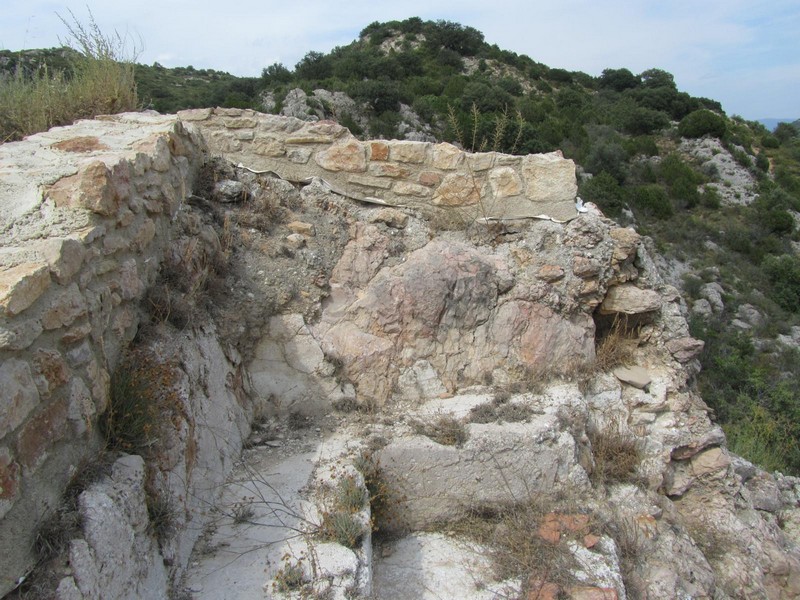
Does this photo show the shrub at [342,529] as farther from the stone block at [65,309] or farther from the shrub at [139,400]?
the stone block at [65,309]

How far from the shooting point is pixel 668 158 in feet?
66.6

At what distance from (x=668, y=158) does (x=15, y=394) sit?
21.7m

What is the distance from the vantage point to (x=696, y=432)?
13.4 feet

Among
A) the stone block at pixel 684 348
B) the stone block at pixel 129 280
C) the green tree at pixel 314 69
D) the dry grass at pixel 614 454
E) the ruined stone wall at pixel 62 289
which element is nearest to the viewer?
the ruined stone wall at pixel 62 289

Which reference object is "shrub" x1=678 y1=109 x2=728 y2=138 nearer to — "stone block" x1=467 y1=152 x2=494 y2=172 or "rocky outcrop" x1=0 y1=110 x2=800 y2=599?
"rocky outcrop" x1=0 y1=110 x2=800 y2=599

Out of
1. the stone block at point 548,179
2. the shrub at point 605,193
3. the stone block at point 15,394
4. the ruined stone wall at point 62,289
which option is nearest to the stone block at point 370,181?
the stone block at point 548,179

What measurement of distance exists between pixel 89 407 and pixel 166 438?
1.38 feet

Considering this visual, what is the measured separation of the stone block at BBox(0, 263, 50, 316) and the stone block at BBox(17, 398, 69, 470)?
35cm

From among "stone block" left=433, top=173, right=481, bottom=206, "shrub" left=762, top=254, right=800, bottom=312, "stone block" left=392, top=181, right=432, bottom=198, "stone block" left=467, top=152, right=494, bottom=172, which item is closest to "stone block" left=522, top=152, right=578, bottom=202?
"stone block" left=467, top=152, right=494, bottom=172

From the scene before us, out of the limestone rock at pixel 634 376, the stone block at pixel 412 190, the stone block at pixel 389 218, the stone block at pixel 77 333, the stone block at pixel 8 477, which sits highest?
the stone block at pixel 412 190

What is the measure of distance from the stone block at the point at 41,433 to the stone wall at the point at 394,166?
2947 mm

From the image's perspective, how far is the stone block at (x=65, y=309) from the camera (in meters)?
2.06

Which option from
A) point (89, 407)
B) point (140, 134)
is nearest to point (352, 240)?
point (140, 134)

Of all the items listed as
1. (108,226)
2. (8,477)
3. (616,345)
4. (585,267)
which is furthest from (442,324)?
(8,477)
